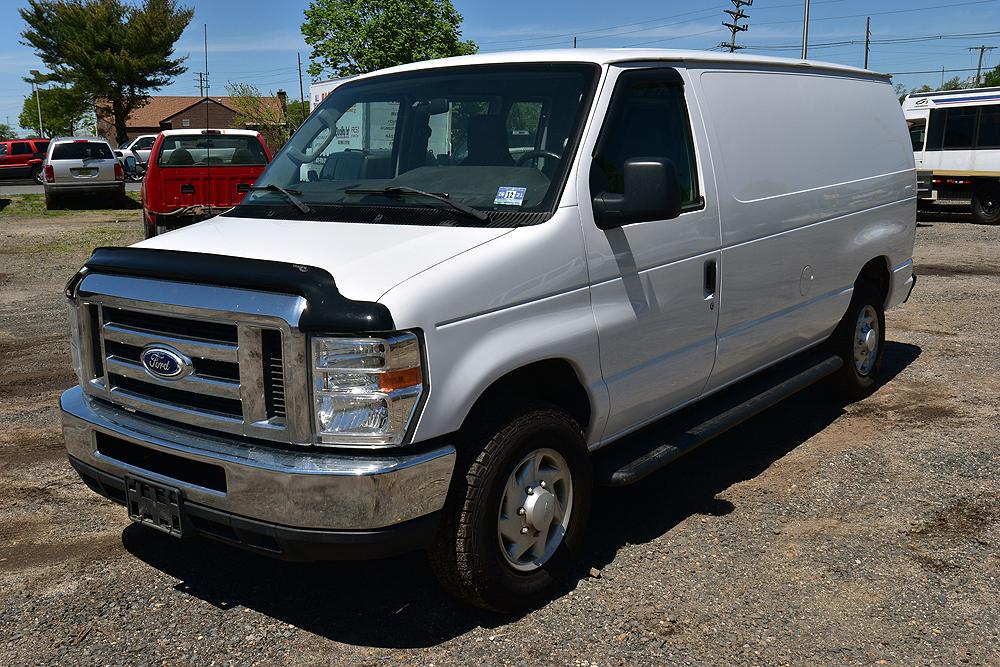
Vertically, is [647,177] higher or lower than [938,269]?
higher

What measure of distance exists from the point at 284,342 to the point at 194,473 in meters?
0.67

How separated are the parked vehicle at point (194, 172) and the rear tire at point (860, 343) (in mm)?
9940

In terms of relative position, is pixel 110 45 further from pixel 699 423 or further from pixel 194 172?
pixel 699 423

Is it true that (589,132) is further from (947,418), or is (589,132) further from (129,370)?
(947,418)

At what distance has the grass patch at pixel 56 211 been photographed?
23.3 meters

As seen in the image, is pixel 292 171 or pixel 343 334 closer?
pixel 343 334

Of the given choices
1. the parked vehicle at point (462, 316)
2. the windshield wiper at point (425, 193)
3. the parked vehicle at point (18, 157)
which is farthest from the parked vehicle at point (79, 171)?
the windshield wiper at point (425, 193)

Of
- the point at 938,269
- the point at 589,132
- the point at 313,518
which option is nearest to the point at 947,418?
the point at 589,132

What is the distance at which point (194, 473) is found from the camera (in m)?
3.46

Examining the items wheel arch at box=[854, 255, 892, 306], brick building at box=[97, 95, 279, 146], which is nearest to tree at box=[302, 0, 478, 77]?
wheel arch at box=[854, 255, 892, 306]

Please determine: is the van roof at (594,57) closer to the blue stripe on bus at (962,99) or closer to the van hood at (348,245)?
the van hood at (348,245)

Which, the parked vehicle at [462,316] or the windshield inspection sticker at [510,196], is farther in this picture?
the windshield inspection sticker at [510,196]

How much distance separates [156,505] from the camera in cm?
351

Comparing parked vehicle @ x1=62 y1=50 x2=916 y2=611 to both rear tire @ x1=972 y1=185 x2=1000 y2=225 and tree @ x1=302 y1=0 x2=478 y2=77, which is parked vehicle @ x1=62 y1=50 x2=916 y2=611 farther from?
tree @ x1=302 y1=0 x2=478 y2=77
